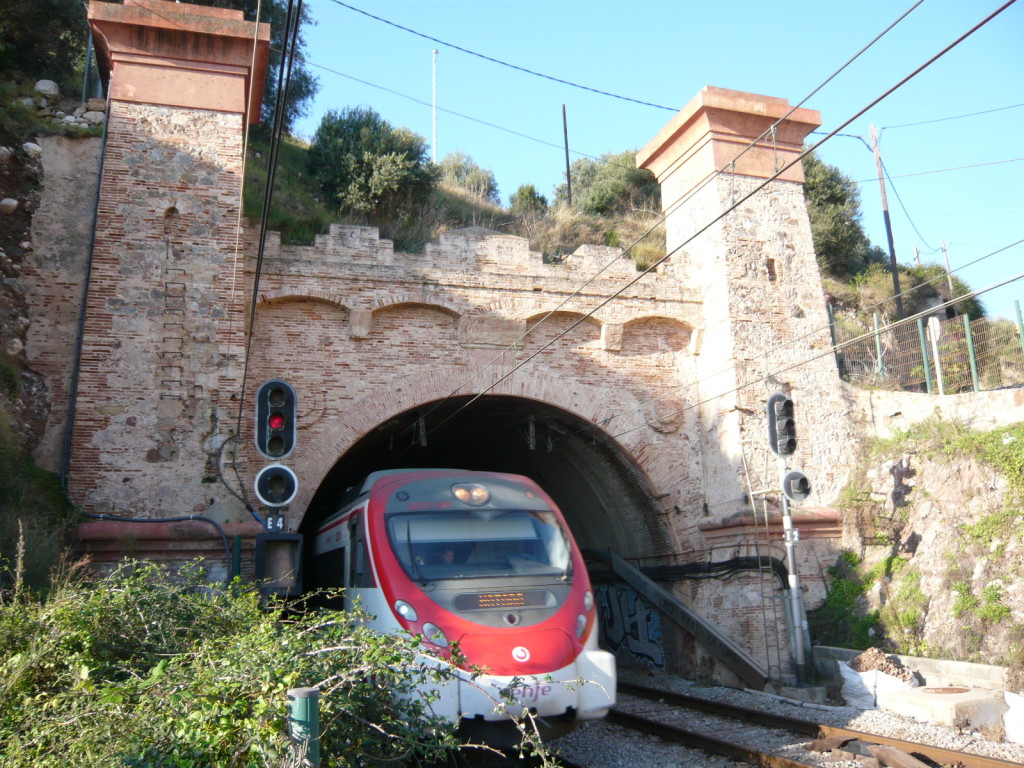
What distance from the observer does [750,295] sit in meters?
14.1

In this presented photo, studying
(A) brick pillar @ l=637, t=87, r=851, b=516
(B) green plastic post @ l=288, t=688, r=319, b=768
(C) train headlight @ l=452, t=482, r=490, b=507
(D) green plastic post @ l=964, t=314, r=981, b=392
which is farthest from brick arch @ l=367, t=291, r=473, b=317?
(B) green plastic post @ l=288, t=688, r=319, b=768

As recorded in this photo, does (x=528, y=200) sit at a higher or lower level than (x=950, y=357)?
higher

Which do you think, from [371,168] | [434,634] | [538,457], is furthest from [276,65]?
[434,634]

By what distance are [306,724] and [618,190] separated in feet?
105

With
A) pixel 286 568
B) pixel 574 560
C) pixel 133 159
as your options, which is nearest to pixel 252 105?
pixel 133 159

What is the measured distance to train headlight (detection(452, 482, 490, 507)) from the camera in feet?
29.6

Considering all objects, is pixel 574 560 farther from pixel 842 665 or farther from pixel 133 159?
Answer: pixel 133 159

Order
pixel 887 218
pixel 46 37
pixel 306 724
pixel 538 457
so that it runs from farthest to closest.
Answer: pixel 887 218
pixel 46 37
pixel 538 457
pixel 306 724

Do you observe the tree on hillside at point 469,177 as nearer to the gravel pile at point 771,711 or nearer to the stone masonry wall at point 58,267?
the stone masonry wall at point 58,267

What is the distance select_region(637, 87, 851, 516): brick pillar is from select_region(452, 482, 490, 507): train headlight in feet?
18.1

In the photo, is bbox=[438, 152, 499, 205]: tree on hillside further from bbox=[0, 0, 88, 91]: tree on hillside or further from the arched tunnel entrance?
the arched tunnel entrance

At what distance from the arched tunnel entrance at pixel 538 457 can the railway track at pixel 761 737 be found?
350cm

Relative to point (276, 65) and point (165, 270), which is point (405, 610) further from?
point (276, 65)

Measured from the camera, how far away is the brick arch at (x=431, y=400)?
12281 millimetres
